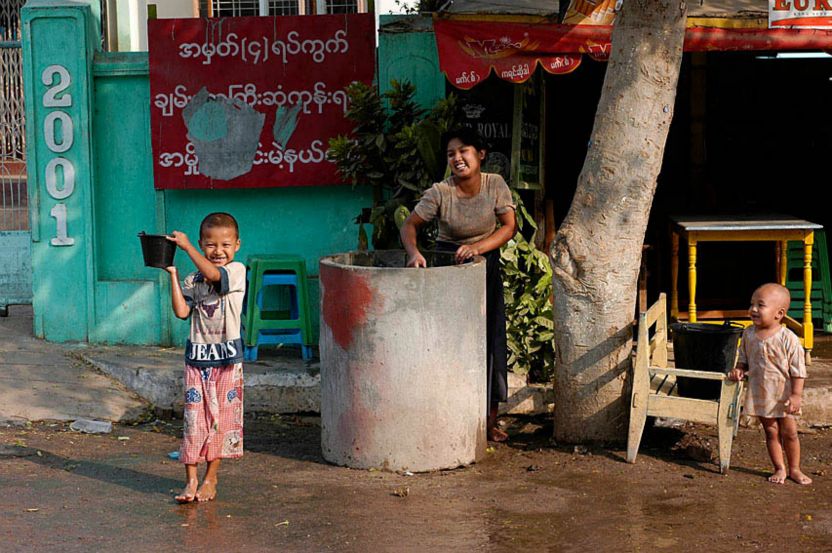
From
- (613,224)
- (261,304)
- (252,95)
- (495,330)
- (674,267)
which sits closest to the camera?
(613,224)

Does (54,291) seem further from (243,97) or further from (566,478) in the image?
(566,478)

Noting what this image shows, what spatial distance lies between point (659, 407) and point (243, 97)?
3.86m

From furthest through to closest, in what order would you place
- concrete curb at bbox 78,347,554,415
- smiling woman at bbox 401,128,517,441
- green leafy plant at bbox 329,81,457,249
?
1. green leafy plant at bbox 329,81,457,249
2. concrete curb at bbox 78,347,554,415
3. smiling woman at bbox 401,128,517,441

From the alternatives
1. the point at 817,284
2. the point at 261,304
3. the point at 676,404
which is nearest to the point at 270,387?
the point at 261,304

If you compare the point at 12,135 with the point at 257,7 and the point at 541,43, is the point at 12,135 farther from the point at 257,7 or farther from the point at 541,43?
the point at 257,7

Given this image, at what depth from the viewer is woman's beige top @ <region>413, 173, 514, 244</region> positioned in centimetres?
667

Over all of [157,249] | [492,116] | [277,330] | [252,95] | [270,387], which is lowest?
→ [270,387]

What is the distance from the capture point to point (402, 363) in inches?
239

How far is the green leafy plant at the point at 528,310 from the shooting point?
7480mm

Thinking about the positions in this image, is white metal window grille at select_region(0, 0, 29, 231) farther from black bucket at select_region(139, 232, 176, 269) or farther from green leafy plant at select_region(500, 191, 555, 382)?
black bucket at select_region(139, 232, 176, 269)

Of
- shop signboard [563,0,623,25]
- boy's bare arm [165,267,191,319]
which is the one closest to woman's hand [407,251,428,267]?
boy's bare arm [165,267,191,319]

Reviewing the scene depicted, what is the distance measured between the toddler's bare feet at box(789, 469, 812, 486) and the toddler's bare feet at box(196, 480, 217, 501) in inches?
115

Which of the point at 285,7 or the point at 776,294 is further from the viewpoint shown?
the point at 285,7

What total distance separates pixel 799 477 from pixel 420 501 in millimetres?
1959
